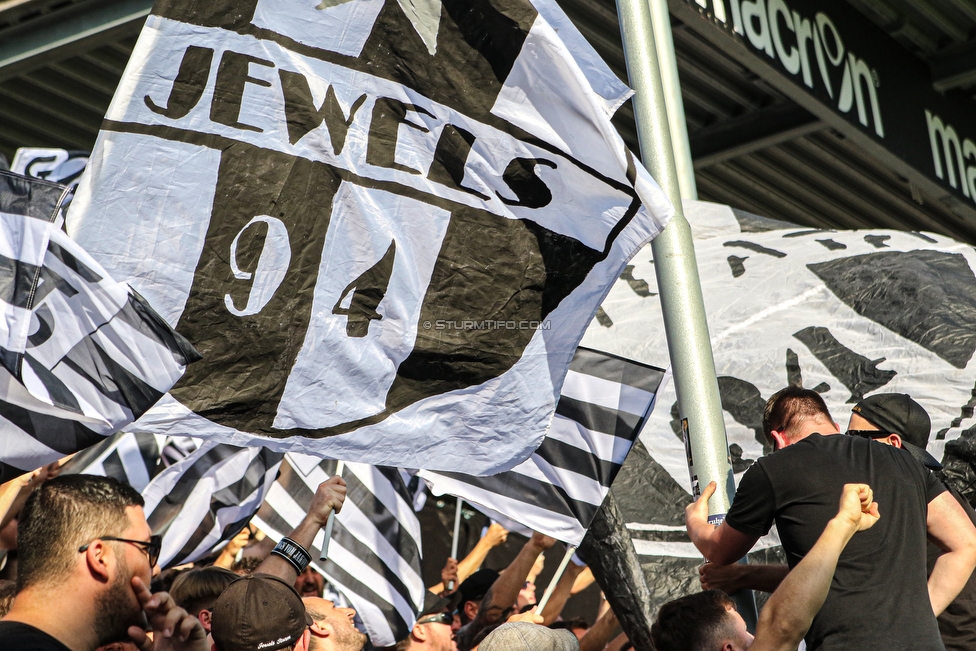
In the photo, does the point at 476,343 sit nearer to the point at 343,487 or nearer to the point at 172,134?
the point at 343,487

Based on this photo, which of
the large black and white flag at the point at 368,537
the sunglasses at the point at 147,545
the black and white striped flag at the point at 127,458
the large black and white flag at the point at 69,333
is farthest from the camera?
the black and white striped flag at the point at 127,458

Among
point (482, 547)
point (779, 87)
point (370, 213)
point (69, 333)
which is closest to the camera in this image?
point (69, 333)

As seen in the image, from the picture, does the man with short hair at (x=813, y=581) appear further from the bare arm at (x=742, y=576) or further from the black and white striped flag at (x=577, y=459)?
the black and white striped flag at (x=577, y=459)

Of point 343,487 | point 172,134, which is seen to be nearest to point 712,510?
point 343,487

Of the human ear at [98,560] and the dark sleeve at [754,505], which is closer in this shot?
the human ear at [98,560]

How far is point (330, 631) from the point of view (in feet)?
13.6

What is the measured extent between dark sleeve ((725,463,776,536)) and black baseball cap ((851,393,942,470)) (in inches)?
40.6

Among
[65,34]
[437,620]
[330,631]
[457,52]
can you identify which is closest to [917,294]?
[457,52]

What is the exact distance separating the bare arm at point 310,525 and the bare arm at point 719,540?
1434mm

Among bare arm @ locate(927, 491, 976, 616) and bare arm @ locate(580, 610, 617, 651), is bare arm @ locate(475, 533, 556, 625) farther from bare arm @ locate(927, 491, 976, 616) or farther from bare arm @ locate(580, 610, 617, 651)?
bare arm @ locate(927, 491, 976, 616)

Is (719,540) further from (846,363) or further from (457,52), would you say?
(846,363)

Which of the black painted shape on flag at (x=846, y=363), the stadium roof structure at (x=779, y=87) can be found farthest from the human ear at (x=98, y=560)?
the stadium roof structure at (x=779, y=87)

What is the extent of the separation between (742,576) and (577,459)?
1596mm

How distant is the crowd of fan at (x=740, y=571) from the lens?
290 centimetres
